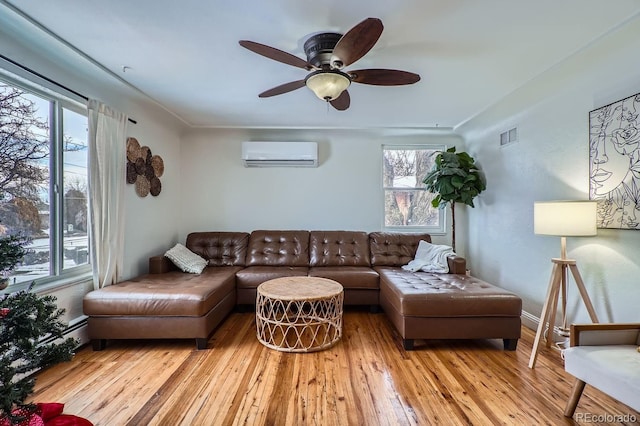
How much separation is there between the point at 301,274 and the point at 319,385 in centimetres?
141

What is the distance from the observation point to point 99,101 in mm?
2469

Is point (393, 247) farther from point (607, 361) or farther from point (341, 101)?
point (607, 361)

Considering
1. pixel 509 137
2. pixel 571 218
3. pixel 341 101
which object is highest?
pixel 341 101

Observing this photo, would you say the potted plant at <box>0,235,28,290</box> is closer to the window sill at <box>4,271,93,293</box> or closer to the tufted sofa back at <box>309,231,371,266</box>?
the window sill at <box>4,271,93,293</box>

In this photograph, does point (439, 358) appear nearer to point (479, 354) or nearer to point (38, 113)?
Result: point (479, 354)

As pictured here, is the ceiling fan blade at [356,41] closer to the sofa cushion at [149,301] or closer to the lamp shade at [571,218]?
the lamp shade at [571,218]

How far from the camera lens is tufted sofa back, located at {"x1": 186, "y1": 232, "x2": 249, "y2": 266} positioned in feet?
11.6

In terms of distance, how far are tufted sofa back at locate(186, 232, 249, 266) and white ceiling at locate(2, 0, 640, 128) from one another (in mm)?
1748

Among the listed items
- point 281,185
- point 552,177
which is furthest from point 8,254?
point 552,177

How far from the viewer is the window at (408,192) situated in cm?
410

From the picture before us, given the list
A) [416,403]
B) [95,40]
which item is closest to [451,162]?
[416,403]

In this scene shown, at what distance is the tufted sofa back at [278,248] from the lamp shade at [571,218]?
2.53 m

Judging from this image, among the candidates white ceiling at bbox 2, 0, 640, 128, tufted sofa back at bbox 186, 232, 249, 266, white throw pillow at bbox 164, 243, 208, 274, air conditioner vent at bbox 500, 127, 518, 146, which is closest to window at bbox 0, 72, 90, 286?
white ceiling at bbox 2, 0, 640, 128

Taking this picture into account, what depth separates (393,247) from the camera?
362cm
